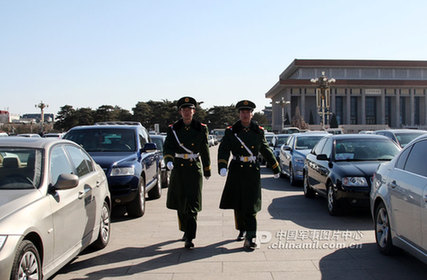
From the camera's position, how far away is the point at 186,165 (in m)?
6.18

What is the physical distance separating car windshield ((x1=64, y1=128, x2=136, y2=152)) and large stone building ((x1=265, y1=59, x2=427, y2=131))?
76991mm

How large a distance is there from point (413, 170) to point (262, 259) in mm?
2086

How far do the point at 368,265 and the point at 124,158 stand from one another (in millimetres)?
4838

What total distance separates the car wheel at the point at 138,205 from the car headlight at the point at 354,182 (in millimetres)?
3778

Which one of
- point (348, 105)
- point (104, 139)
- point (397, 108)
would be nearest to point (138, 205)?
point (104, 139)

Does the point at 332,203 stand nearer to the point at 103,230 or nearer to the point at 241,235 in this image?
the point at 241,235

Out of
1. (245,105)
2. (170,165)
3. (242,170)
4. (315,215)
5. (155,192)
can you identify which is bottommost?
(315,215)

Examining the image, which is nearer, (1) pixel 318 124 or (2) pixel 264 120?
(1) pixel 318 124

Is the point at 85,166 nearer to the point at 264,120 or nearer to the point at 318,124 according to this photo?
the point at 318,124

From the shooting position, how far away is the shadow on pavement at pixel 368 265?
16.5 feet

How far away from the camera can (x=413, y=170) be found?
203 inches

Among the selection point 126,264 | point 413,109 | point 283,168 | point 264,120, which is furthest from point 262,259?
point 264,120

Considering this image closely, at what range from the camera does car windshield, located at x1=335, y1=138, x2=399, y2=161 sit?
923 centimetres

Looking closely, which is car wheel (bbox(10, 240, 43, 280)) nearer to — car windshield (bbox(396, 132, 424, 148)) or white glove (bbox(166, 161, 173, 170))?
white glove (bbox(166, 161, 173, 170))
